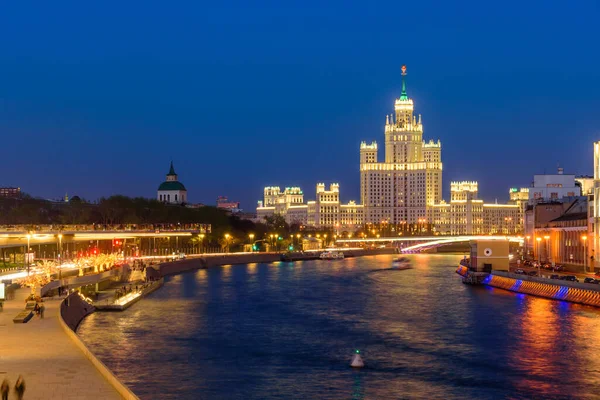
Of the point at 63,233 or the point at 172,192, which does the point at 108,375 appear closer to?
the point at 63,233

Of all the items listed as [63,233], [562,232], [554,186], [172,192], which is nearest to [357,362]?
[63,233]

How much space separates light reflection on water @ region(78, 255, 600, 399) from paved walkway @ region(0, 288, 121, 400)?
2342mm

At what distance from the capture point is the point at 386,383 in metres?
26.8

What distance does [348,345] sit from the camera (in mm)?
34031

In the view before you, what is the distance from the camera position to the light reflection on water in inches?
1040

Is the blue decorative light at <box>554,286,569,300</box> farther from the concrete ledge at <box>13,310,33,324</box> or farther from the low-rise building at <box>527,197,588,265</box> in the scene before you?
the concrete ledge at <box>13,310,33,324</box>

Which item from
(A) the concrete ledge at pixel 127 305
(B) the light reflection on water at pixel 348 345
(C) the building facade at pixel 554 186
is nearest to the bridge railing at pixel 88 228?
(A) the concrete ledge at pixel 127 305

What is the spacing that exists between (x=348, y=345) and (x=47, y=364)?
1389 centimetres

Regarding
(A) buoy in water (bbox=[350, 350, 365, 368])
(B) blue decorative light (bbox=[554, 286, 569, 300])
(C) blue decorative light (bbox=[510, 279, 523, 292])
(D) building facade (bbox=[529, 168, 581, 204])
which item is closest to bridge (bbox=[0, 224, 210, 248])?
(C) blue decorative light (bbox=[510, 279, 523, 292])

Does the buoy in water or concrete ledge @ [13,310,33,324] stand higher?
concrete ledge @ [13,310,33,324]

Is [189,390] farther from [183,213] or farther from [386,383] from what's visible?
[183,213]

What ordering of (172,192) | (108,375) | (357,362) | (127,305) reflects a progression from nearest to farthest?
(108,375) → (357,362) → (127,305) → (172,192)

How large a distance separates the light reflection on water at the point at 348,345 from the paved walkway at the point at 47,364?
2.34 metres

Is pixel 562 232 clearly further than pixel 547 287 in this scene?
Yes
